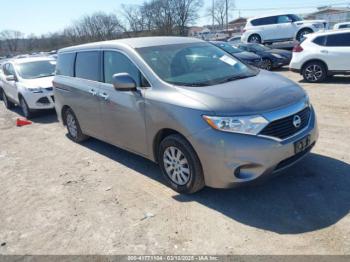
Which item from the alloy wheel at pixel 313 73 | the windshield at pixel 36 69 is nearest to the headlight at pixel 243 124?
the windshield at pixel 36 69

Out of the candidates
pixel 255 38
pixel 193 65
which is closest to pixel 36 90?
pixel 193 65

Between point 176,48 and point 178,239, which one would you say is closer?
point 178,239

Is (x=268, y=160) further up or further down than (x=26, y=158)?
further up

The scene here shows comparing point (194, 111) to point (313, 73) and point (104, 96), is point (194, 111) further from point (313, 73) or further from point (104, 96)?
point (313, 73)

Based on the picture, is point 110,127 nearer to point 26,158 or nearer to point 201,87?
point 201,87

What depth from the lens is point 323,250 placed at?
2730 mm

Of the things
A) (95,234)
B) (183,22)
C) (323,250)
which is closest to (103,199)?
(95,234)

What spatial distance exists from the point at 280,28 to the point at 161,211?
18.2 m

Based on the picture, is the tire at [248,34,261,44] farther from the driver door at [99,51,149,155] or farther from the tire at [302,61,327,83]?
the driver door at [99,51,149,155]

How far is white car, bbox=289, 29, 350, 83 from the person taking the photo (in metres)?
9.70

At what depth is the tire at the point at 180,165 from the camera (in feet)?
11.5

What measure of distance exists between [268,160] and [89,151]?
11.9ft

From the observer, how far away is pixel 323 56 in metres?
9.92

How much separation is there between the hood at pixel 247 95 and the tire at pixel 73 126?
3.07 meters
